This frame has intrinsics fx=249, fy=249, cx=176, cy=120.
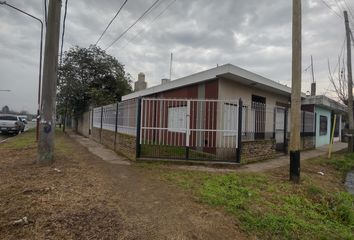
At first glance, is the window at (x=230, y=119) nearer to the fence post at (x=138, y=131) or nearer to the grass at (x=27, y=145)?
the fence post at (x=138, y=131)

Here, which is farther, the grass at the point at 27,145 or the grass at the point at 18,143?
the grass at the point at 18,143

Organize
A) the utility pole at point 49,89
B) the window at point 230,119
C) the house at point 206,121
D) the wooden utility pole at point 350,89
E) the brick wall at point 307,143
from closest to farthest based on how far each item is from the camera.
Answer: the utility pole at point 49,89 → the window at point 230,119 → the house at point 206,121 → the wooden utility pole at point 350,89 → the brick wall at point 307,143

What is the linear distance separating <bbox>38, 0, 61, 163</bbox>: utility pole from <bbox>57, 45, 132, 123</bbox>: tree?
44.0ft

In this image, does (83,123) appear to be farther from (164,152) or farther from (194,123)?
(194,123)

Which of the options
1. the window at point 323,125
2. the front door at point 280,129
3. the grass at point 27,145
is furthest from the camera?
the window at point 323,125

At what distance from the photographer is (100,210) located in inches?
164

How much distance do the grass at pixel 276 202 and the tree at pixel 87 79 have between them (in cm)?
1632

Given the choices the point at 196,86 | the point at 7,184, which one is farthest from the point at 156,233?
the point at 196,86

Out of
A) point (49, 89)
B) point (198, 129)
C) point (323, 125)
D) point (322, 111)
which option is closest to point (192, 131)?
point (198, 129)

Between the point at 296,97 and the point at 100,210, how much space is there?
538cm

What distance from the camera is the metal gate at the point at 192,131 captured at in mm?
8641

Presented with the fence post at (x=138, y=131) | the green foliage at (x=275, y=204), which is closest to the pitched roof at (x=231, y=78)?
the fence post at (x=138, y=131)

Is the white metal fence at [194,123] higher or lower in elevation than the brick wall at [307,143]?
higher

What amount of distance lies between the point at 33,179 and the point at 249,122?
24.3ft
